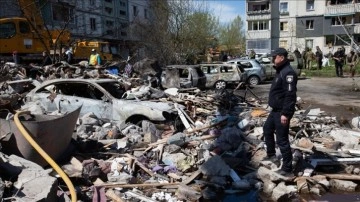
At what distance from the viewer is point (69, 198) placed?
5.13 m

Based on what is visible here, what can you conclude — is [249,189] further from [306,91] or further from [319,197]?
[306,91]

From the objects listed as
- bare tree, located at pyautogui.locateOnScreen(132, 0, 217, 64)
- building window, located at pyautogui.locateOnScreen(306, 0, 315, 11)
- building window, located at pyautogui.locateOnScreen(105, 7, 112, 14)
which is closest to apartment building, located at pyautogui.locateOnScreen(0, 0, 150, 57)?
building window, located at pyautogui.locateOnScreen(105, 7, 112, 14)

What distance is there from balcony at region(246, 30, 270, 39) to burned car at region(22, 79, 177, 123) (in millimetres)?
51803

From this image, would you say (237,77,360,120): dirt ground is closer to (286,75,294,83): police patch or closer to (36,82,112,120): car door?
(286,75,294,83): police patch

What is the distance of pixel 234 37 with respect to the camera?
240 feet

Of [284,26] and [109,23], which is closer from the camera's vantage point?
[109,23]

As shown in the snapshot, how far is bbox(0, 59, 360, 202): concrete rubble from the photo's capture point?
18.4 feet

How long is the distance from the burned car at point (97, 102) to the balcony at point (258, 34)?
170 ft

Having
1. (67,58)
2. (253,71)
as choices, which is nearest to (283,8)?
(253,71)

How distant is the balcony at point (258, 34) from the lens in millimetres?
59312

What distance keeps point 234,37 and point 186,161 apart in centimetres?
6805

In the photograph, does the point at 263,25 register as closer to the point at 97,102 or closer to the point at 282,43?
the point at 282,43

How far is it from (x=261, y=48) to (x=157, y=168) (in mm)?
54634

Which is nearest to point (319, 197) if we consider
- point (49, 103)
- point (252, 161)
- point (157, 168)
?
point (252, 161)
